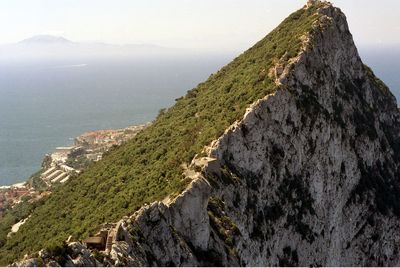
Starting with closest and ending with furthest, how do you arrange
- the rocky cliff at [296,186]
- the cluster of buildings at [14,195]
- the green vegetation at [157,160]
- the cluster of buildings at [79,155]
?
the rocky cliff at [296,186] < the green vegetation at [157,160] < the cluster of buildings at [14,195] < the cluster of buildings at [79,155]

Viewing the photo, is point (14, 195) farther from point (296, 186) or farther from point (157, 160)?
point (296, 186)

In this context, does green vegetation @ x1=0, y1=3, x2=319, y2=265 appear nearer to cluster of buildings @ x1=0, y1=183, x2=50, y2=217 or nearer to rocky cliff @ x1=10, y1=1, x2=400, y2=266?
rocky cliff @ x1=10, y1=1, x2=400, y2=266

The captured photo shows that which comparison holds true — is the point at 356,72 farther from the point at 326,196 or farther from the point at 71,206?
the point at 71,206

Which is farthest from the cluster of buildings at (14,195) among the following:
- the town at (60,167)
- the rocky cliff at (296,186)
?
the rocky cliff at (296,186)

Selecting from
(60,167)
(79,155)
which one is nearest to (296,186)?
(60,167)

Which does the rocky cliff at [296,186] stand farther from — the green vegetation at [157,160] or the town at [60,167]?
the town at [60,167]
